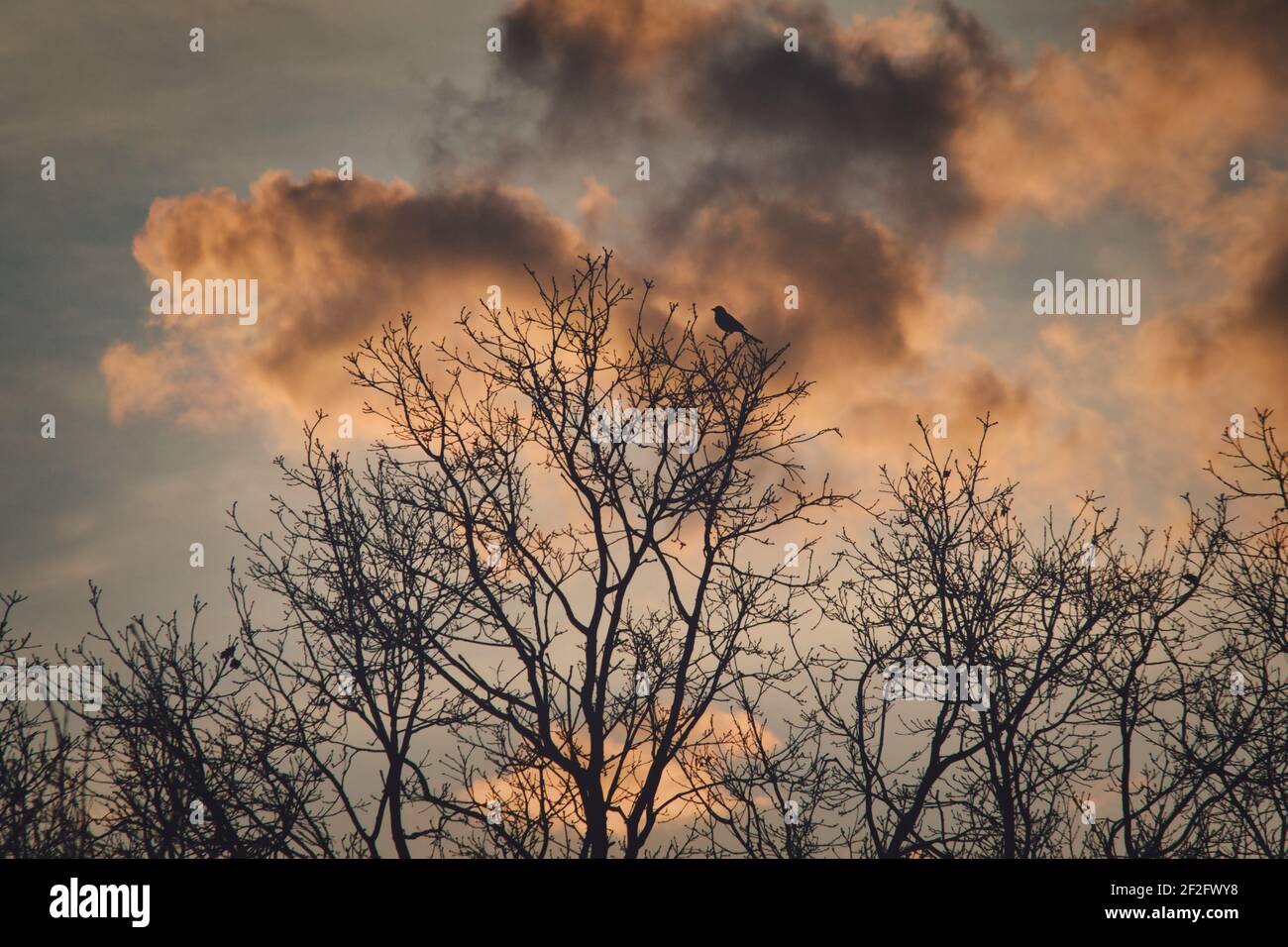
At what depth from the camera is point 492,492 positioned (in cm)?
1379

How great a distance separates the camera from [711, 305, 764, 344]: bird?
1358 cm

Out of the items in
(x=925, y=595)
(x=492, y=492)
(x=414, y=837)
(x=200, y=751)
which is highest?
(x=492, y=492)

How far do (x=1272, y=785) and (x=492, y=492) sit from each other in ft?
38.6

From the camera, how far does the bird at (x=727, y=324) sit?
44.6 ft

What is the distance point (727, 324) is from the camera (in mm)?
14656
